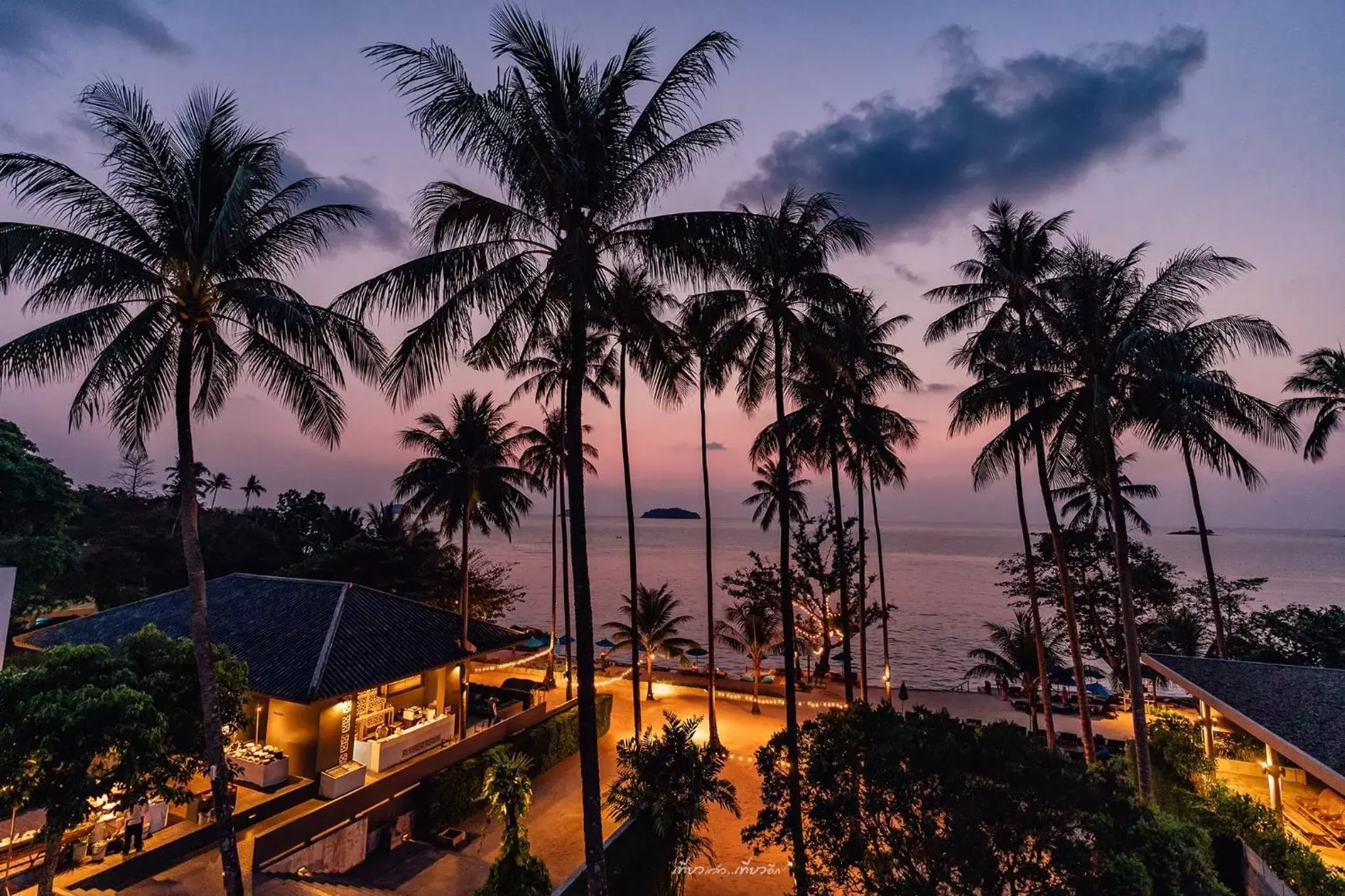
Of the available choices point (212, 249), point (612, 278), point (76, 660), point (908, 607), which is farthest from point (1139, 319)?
point (908, 607)

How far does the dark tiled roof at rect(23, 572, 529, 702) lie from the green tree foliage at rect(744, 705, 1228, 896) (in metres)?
10.1

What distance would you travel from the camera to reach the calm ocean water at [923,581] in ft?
141

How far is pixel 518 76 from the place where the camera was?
7105 millimetres

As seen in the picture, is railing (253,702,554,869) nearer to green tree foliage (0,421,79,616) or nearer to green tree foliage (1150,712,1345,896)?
green tree foliage (1150,712,1345,896)

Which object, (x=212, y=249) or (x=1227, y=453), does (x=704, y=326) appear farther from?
(x=1227, y=453)

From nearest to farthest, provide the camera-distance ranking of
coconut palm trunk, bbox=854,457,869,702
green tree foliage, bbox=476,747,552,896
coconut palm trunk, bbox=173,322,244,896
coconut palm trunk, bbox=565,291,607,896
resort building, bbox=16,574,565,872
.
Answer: coconut palm trunk, bbox=565,291,607,896 → coconut palm trunk, bbox=173,322,244,896 → green tree foliage, bbox=476,747,552,896 → resort building, bbox=16,574,565,872 → coconut palm trunk, bbox=854,457,869,702

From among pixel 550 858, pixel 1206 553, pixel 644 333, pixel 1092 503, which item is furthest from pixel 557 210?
pixel 1092 503

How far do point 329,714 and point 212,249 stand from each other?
1017 cm

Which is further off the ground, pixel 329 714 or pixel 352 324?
pixel 352 324

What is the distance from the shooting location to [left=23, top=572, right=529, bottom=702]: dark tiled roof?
500 inches

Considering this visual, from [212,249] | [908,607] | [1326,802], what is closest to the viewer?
[212,249]

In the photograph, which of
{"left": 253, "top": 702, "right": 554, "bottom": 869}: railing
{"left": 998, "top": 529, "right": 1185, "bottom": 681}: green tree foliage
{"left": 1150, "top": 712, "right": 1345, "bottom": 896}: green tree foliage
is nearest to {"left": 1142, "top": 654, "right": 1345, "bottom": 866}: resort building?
{"left": 1150, "top": 712, "right": 1345, "bottom": 896}: green tree foliage

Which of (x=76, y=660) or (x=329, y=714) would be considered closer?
(x=76, y=660)

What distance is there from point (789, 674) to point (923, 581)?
79.2m
